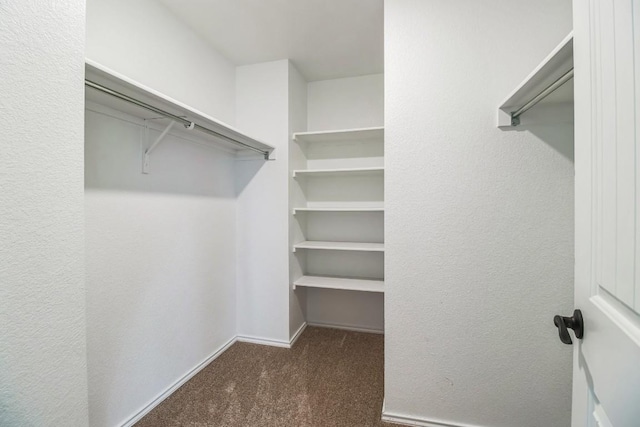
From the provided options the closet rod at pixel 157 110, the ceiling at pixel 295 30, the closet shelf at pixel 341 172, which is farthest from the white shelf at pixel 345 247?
the ceiling at pixel 295 30

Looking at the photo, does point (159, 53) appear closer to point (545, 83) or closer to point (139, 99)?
point (139, 99)

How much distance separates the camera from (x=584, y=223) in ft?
2.22

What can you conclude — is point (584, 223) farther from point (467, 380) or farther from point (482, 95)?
point (467, 380)

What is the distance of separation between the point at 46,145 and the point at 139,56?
1228 mm

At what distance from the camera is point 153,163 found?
5.62ft

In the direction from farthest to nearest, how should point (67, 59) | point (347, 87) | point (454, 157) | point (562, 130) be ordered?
point (347, 87) < point (454, 157) < point (562, 130) < point (67, 59)

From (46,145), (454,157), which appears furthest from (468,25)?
(46,145)

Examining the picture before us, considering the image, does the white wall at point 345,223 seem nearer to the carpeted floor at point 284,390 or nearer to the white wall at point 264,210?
the carpeted floor at point 284,390

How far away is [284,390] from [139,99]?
198cm

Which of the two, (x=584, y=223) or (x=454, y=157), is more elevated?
(x=454, y=157)

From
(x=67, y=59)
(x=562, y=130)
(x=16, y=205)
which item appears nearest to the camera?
(x=16, y=205)

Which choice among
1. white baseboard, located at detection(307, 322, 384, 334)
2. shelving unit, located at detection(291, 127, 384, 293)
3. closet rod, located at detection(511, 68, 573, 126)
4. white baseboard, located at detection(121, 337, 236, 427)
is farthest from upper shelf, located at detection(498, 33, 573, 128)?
white baseboard, located at detection(121, 337, 236, 427)

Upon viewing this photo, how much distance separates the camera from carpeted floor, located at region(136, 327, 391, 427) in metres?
1.62

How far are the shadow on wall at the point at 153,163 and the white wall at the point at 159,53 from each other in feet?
1.02
